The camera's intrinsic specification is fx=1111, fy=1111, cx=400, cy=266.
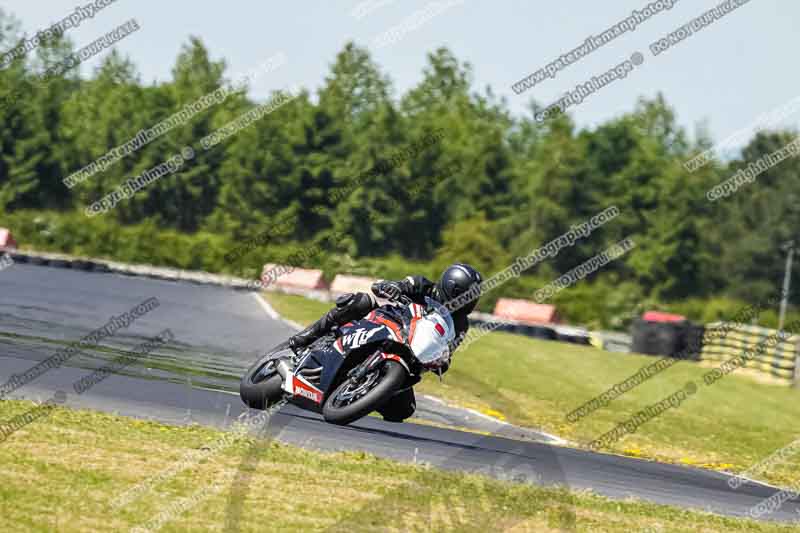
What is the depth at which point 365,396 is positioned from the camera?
10242 mm

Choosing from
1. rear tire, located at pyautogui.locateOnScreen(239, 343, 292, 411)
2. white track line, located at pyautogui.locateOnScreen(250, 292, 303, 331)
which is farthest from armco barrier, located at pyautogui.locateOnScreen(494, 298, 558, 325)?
rear tire, located at pyautogui.locateOnScreen(239, 343, 292, 411)

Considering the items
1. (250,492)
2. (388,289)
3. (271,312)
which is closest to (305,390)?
(388,289)

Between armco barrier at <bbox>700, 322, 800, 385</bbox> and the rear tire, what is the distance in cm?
2252

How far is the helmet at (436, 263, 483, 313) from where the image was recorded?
35.1 feet

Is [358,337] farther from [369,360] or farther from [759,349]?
[759,349]

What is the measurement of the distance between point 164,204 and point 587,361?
58.3 meters

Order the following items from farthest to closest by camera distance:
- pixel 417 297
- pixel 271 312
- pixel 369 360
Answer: pixel 271 312 → pixel 417 297 → pixel 369 360

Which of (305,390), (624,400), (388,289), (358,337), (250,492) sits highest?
(388,289)

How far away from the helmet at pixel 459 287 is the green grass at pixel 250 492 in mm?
1631

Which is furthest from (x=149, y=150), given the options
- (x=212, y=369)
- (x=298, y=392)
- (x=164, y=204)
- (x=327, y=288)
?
(x=298, y=392)

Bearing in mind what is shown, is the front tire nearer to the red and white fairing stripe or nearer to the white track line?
the red and white fairing stripe

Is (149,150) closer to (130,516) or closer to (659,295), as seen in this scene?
(659,295)

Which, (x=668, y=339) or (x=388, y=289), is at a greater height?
(x=388, y=289)

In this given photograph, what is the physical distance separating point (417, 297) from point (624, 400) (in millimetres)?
14596
